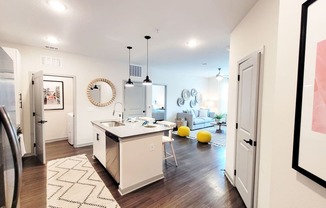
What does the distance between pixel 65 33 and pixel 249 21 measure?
3.12 meters

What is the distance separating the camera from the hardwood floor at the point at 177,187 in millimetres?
2279

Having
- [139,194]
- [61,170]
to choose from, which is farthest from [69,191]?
[139,194]

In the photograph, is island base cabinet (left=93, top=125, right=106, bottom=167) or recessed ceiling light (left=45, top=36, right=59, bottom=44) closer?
island base cabinet (left=93, top=125, right=106, bottom=167)

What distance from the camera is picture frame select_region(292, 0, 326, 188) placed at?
728 mm

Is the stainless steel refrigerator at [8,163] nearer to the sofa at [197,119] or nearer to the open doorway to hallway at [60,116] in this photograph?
the open doorway to hallway at [60,116]

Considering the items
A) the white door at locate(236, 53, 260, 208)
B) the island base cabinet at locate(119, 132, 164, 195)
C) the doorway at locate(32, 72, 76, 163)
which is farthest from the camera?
the doorway at locate(32, 72, 76, 163)

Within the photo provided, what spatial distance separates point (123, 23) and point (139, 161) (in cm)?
223

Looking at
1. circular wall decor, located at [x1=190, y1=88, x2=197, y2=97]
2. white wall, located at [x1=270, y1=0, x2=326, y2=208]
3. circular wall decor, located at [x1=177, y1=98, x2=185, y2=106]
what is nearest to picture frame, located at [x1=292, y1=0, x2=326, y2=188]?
white wall, located at [x1=270, y1=0, x2=326, y2=208]

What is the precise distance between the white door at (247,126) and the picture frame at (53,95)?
5432mm

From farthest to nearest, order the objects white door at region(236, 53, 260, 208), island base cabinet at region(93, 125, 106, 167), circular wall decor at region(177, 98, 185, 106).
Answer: circular wall decor at region(177, 98, 185, 106), island base cabinet at region(93, 125, 106, 167), white door at region(236, 53, 260, 208)

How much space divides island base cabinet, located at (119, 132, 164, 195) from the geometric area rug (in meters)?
0.33

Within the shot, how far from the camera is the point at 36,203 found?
2.24m

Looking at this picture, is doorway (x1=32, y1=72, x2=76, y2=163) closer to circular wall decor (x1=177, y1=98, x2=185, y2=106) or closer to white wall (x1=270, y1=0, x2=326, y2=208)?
circular wall decor (x1=177, y1=98, x2=185, y2=106)

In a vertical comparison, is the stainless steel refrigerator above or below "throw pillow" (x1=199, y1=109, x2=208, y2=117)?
above
